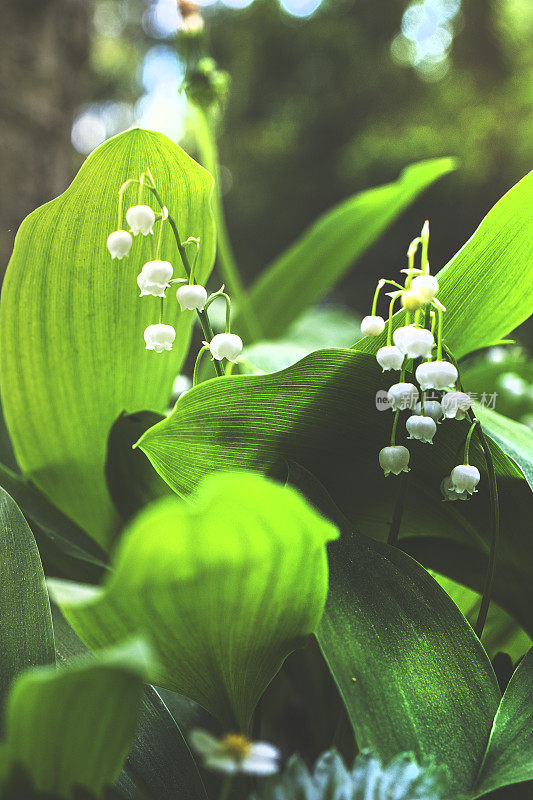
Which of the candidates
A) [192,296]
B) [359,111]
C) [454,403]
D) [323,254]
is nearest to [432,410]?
[454,403]

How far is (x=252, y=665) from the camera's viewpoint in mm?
220

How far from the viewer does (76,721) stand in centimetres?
16

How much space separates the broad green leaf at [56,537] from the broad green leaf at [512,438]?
22 cm

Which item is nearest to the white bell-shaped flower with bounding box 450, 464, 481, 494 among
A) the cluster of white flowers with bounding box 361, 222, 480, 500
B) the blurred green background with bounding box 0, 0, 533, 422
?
the cluster of white flowers with bounding box 361, 222, 480, 500

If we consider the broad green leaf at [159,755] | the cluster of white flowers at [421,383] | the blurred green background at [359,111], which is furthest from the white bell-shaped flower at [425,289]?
the blurred green background at [359,111]

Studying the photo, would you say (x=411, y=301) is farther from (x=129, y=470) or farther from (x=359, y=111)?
(x=359, y=111)

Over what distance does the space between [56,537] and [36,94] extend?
0.63m

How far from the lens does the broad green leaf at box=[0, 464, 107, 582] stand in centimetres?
33

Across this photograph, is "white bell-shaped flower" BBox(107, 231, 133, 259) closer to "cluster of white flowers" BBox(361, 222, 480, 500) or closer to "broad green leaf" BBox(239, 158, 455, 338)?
"cluster of white flowers" BBox(361, 222, 480, 500)

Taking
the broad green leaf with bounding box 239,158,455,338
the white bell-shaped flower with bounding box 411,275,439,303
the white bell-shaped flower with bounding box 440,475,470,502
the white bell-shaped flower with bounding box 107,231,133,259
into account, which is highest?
the broad green leaf with bounding box 239,158,455,338

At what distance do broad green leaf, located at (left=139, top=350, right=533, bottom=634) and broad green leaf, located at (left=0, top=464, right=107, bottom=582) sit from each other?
11cm

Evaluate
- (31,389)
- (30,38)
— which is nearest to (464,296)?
(31,389)

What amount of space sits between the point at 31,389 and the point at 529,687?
0.96 ft

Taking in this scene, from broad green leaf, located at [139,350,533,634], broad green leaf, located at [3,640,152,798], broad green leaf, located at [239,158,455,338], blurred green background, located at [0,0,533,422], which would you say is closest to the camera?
broad green leaf, located at [3,640,152,798]
